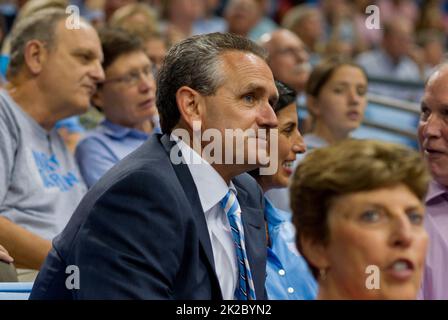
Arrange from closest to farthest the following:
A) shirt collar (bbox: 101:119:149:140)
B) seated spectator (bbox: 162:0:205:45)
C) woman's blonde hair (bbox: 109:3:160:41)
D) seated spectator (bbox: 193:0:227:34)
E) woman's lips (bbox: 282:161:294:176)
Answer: woman's lips (bbox: 282:161:294:176)
shirt collar (bbox: 101:119:149:140)
woman's blonde hair (bbox: 109:3:160:41)
seated spectator (bbox: 162:0:205:45)
seated spectator (bbox: 193:0:227:34)

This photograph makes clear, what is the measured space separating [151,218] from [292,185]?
328mm

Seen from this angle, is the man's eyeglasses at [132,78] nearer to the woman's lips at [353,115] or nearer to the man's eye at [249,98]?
the woman's lips at [353,115]

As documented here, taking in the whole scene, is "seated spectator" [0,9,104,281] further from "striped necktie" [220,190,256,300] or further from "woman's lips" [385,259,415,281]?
"woman's lips" [385,259,415,281]

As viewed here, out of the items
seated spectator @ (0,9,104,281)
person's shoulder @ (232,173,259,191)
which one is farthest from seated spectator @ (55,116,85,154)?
person's shoulder @ (232,173,259,191)

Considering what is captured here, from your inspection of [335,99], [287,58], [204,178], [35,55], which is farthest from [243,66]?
[287,58]

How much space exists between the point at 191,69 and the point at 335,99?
81.4 inches

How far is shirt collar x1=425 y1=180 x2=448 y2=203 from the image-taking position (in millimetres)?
2551

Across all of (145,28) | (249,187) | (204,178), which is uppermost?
(145,28)

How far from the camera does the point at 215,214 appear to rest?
2.14 meters

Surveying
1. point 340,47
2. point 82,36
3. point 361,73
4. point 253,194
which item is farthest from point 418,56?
point 253,194

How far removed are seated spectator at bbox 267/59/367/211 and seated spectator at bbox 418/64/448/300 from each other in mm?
1374

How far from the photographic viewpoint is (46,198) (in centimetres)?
304

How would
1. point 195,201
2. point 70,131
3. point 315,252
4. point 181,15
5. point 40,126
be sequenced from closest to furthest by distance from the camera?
point 315,252
point 195,201
point 40,126
point 70,131
point 181,15

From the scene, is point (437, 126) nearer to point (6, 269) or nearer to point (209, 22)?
point (6, 269)
